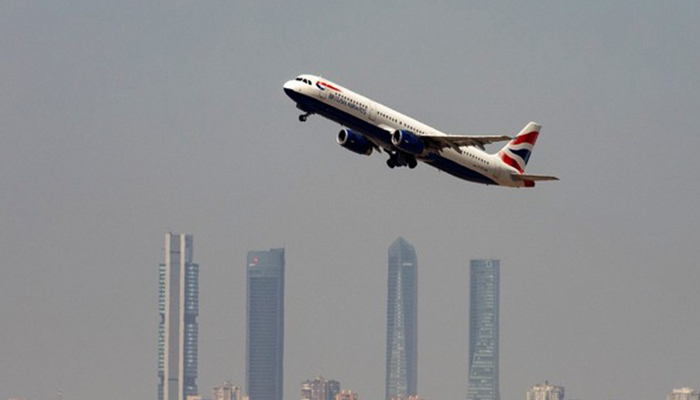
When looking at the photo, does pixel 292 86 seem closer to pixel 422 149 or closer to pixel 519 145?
pixel 422 149

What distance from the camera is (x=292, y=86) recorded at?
6545 inches

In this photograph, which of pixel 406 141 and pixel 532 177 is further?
pixel 532 177

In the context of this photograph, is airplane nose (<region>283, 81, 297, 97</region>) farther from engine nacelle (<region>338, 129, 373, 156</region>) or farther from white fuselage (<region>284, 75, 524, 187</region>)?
engine nacelle (<region>338, 129, 373, 156</region>)

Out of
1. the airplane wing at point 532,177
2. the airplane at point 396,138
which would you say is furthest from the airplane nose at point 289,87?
the airplane wing at point 532,177

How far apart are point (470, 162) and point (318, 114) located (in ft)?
56.0

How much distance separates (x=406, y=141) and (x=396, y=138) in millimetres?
955

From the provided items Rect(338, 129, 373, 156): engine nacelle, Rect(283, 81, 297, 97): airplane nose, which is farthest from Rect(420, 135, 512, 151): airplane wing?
Rect(283, 81, 297, 97): airplane nose

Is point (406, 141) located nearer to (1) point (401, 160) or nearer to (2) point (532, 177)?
(1) point (401, 160)

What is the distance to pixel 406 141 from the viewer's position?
16738cm

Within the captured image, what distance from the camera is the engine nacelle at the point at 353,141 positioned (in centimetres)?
17125

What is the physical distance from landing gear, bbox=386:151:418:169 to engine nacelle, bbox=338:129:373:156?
2.54m

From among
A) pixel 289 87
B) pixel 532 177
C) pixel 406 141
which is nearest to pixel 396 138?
pixel 406 141

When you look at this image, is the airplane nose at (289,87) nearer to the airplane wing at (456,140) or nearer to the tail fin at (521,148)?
the airplane wing at (456,140)

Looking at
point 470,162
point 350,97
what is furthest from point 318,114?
point 470,162
